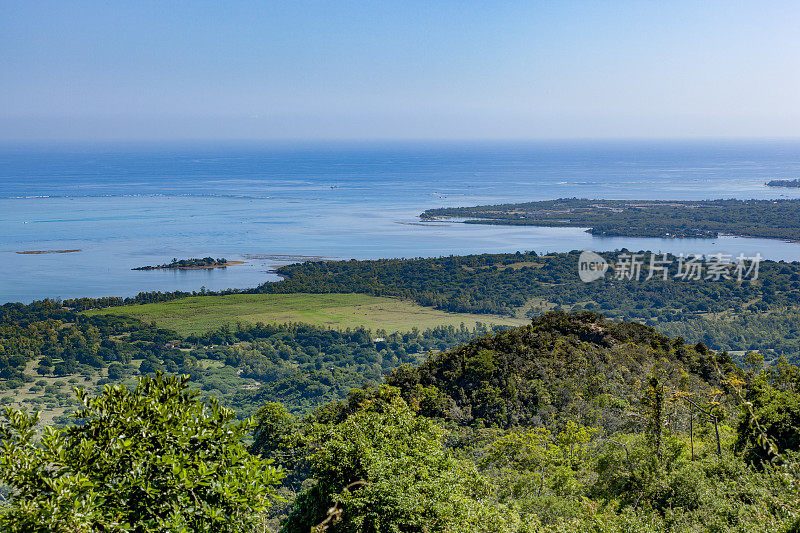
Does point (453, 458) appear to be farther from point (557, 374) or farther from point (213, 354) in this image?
point (213, 354)

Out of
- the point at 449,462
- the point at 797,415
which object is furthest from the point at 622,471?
the point at 449,462

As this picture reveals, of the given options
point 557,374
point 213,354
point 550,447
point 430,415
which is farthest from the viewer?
point 213,354

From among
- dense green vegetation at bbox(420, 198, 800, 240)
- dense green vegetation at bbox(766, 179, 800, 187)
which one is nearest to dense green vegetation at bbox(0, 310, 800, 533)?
dense green vegetation at bbox(420, 198, 800, 240)

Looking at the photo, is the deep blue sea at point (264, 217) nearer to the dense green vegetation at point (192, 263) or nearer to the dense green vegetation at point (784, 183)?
the dense green vegetation at point (192, 263)

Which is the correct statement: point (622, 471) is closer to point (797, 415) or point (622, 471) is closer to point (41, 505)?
point (797, 415)

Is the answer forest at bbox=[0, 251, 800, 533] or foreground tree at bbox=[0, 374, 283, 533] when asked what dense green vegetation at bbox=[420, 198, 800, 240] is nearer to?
forest at bbox=[0, 251, 800, 533]

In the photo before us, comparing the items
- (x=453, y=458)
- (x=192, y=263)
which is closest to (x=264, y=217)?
(x=192, y=263)

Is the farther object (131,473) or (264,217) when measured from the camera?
(264,217)
